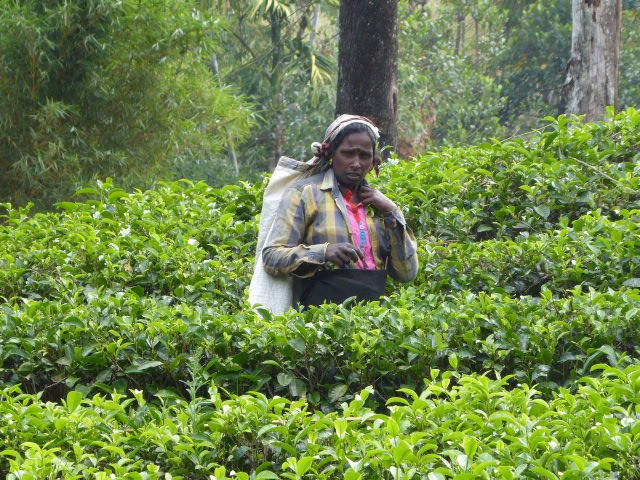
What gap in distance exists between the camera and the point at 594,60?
31.8 ft

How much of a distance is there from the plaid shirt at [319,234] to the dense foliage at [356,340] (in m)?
0.34

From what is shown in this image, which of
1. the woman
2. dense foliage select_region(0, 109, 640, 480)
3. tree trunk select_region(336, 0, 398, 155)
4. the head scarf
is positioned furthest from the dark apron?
tree trunk select_region(336, 0, 398, 155)

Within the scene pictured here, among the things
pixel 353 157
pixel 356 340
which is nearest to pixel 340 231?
pixel 353 157

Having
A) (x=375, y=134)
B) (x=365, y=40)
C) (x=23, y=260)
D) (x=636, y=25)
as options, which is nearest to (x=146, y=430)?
(x=375, y=134)

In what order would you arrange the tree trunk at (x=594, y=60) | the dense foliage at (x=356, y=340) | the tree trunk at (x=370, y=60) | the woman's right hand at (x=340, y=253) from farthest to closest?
the tree trunk at (x=594, y=60) → the tree trunk at (x=370, y=60) → the woman's right hand at (x=340, y=253) → the dense foliage at (x=356, y=340)

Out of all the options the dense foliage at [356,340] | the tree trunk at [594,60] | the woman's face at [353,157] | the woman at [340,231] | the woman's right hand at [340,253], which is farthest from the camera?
the tree trunk at [594,60]

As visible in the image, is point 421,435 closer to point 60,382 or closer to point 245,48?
point 60,382

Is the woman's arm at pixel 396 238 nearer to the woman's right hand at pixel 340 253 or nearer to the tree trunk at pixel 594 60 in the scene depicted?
the woman's right hand at pixel 340 253

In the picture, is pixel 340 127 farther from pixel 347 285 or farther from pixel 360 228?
pixel 347 285

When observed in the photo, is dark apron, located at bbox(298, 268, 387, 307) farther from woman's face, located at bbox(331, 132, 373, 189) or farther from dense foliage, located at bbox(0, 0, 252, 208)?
dense foliage, located at bbox(0, 0, 252, 208)

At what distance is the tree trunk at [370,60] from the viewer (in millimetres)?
8422

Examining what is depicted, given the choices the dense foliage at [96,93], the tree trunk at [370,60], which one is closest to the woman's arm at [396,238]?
the tree trunk at [370,60]

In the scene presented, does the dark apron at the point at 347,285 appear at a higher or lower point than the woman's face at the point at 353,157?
lower

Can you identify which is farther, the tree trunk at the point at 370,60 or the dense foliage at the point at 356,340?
the tree trunk at the point at 370,60
